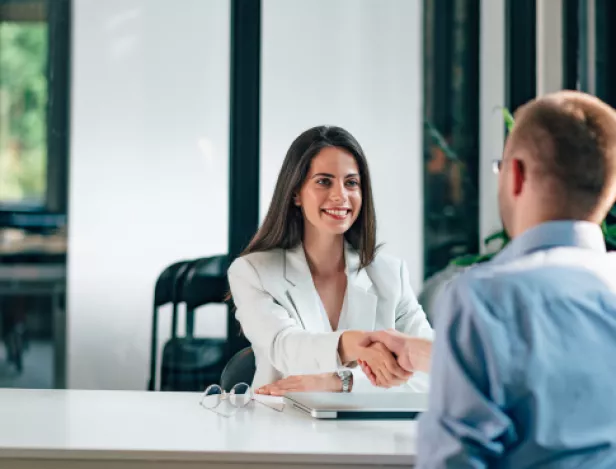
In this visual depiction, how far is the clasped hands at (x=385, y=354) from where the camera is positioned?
2.11m

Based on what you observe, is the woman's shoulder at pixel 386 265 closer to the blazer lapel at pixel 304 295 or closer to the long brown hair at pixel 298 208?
the long brown hair at pixel 298 208

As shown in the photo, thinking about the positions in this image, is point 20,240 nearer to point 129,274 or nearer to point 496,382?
point 129,274

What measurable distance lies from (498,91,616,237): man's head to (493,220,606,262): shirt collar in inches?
0.6

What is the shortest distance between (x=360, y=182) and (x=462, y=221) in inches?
69.3

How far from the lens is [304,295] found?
280 cm

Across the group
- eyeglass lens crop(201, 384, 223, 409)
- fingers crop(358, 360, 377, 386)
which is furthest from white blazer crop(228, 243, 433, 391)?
eyeglass lens crop(201, 384, 223, 409)

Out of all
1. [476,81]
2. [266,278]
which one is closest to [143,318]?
[266,278]

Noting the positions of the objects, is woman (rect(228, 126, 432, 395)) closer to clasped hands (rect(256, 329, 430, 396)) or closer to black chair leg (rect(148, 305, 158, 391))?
clasped hands (rect(256, 329, 430, 396))

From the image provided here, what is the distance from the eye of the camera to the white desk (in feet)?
5.05

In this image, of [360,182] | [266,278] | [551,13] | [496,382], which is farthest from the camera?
[551,13]

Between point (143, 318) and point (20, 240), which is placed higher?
point (20, 240)

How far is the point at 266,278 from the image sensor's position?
278cm

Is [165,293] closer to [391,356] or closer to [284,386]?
[284,386]

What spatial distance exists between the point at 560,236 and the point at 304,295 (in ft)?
5.43
